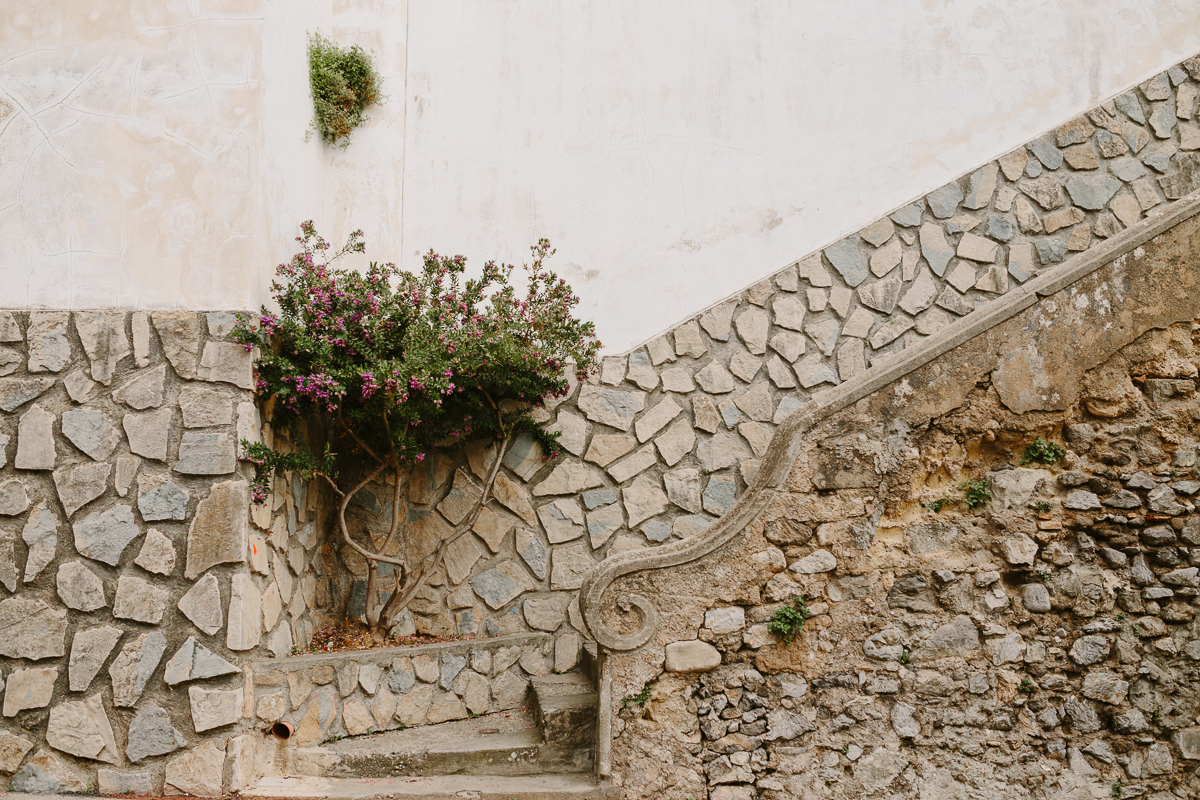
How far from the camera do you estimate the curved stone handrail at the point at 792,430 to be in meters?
3.88

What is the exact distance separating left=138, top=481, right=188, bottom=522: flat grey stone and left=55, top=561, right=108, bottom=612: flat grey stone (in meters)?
0.38

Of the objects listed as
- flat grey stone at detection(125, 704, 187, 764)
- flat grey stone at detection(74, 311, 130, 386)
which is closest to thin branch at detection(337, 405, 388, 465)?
flat grey stone at detection(74, 311, 130, 386)

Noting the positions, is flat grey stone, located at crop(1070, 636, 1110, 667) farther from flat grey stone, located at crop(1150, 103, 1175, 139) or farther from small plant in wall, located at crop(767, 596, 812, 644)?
flat grey stone, located at crop(1150, 103, 1175, 139)

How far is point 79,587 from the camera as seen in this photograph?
426cm

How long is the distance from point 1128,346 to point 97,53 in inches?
210

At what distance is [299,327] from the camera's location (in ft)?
14.9

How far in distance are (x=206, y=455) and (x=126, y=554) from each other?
61 centimetres

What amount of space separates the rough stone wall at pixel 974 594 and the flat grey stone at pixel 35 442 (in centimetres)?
292

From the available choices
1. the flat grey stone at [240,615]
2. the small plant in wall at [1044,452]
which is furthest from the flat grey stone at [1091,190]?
the flat grey stone at [240,615]

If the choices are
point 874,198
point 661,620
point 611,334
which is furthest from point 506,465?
point 874,198

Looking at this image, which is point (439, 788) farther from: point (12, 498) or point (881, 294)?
point (881, 294)

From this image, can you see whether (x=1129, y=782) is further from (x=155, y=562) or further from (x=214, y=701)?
(x=155, y=562)

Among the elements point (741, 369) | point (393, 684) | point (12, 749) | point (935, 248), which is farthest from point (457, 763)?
point (935, 248)

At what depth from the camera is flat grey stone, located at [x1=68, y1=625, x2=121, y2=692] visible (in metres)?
4.20
